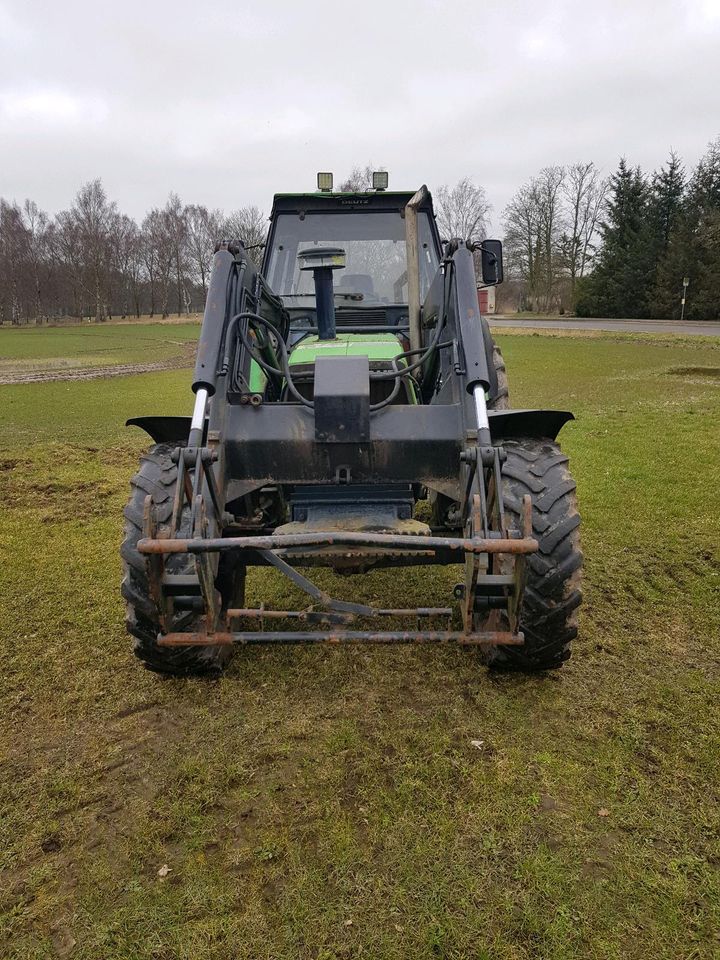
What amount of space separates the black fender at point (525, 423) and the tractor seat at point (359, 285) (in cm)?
188

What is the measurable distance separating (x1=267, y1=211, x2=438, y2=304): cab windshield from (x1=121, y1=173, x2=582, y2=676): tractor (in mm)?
741

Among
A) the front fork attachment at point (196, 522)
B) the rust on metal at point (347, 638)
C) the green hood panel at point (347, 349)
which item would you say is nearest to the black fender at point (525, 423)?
the green hood panel at point (347, 349)

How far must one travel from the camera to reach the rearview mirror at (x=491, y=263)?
4.23 metres

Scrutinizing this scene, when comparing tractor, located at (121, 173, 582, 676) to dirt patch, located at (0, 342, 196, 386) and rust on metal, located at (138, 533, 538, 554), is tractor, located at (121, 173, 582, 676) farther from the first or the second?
dirt patch, located at (0, 342, 196, 386)

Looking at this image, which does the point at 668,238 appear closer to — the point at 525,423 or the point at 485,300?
the point at 485,300

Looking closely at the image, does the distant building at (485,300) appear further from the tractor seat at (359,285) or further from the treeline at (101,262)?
the treeline at (101,262)

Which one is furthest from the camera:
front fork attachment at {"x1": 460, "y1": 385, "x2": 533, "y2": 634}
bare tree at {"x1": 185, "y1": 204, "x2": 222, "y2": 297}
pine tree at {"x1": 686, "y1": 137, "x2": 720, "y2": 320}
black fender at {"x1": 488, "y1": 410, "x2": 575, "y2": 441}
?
bare tree at {"x1": 185, "y1": 204, "x2": 222, "y2": 297}

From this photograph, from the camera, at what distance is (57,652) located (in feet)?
12.0

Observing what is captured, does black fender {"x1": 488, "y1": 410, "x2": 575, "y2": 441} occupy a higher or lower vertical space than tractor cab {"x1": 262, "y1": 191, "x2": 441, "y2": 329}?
lower

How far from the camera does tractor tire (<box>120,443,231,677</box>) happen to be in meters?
2.94

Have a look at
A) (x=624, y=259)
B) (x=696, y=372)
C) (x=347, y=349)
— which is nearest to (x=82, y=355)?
(x=696, y=372)

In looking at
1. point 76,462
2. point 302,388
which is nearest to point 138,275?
point 76,462

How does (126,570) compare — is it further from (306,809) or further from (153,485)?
(306,809)

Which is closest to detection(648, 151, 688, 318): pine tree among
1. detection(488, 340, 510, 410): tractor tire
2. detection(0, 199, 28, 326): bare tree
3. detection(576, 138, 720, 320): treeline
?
detection(576, 138, 720, 320): treeline
